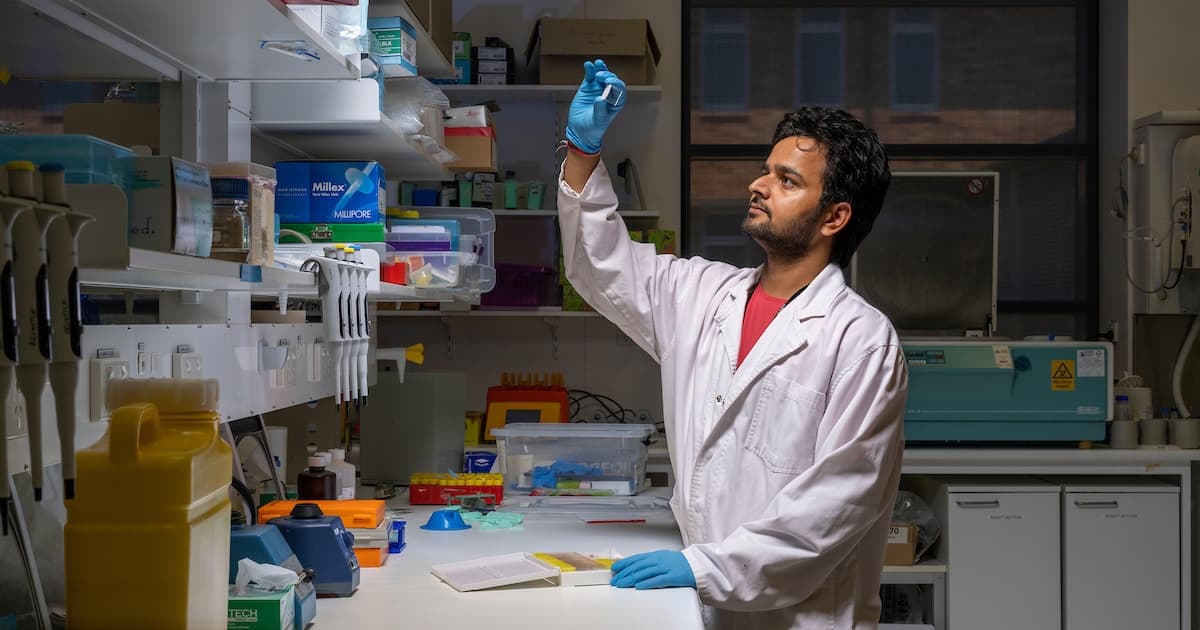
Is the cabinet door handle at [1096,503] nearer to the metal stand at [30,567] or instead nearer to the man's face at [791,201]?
the man's face at [791,201]

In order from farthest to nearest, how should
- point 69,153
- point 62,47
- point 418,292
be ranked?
point 418,292, point 62,47, point 69,153

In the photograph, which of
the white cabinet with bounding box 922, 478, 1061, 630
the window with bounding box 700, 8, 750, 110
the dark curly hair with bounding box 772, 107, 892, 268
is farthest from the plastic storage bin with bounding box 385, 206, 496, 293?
the window with bounding box 700, 8, 750, 110

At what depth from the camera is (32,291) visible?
0.92 m

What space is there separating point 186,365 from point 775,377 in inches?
40.4

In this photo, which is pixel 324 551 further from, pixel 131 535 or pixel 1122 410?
pixel 1122 410

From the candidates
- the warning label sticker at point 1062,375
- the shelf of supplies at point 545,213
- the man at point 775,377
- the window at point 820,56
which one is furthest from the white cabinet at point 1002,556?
the window at point 820,56

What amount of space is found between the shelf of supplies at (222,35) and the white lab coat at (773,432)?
605mm

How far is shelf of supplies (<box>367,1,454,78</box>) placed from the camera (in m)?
2.49

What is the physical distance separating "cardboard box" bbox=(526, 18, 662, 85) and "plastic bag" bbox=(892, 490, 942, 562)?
193cm

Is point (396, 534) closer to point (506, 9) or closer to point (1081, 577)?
point (1081, 577)

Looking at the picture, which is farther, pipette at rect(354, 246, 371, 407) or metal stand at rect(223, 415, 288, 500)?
metal stand at rect(223, 415, 288, 500)

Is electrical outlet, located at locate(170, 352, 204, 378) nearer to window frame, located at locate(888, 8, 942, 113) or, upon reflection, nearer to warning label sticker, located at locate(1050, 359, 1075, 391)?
warning label sticker, located at locate(1050, 359, 1075, 391)

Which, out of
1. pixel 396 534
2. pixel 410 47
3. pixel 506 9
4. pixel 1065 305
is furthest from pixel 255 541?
pixel 1065 305

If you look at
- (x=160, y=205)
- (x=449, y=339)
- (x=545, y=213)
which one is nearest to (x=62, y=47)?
(x=160, y=205)
